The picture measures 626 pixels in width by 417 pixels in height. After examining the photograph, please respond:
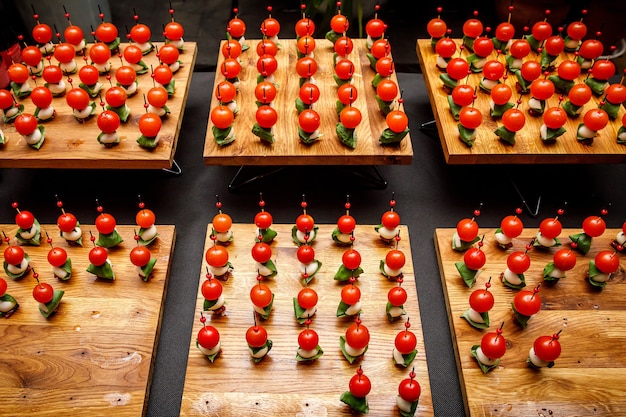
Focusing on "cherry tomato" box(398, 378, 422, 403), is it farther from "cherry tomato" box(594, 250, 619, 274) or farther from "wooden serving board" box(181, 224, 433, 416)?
"cherry tomato" box(594, 250, 619, 274)

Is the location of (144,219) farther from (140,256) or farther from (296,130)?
(296,130)

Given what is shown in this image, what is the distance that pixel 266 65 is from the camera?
10.5ft

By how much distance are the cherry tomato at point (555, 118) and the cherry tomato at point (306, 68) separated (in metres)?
1.21

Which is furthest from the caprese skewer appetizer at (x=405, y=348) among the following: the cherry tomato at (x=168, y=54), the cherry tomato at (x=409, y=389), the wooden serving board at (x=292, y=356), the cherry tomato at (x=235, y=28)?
the cherry tomato at (x=235, y=28)

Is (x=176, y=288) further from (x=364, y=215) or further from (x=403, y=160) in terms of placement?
(x=403, y=160)

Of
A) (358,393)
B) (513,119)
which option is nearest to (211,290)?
(358,393)

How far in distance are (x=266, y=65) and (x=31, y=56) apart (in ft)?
4.24

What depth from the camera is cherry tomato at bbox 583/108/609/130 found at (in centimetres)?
288

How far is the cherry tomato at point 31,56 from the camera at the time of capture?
10.6 feet

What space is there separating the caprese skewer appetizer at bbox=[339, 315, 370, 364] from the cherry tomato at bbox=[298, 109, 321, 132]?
3.25 feet

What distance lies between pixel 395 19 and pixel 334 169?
1.83 meters

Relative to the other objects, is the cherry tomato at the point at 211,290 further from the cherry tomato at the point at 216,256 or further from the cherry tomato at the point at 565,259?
the cherry tomato at the point at 565,259

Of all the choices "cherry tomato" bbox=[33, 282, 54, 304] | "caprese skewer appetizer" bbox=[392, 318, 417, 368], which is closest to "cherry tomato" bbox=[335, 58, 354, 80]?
"caprese skewer appetizer" bbox=[392, 318, 417, 368]

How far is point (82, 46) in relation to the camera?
11.4 feet
